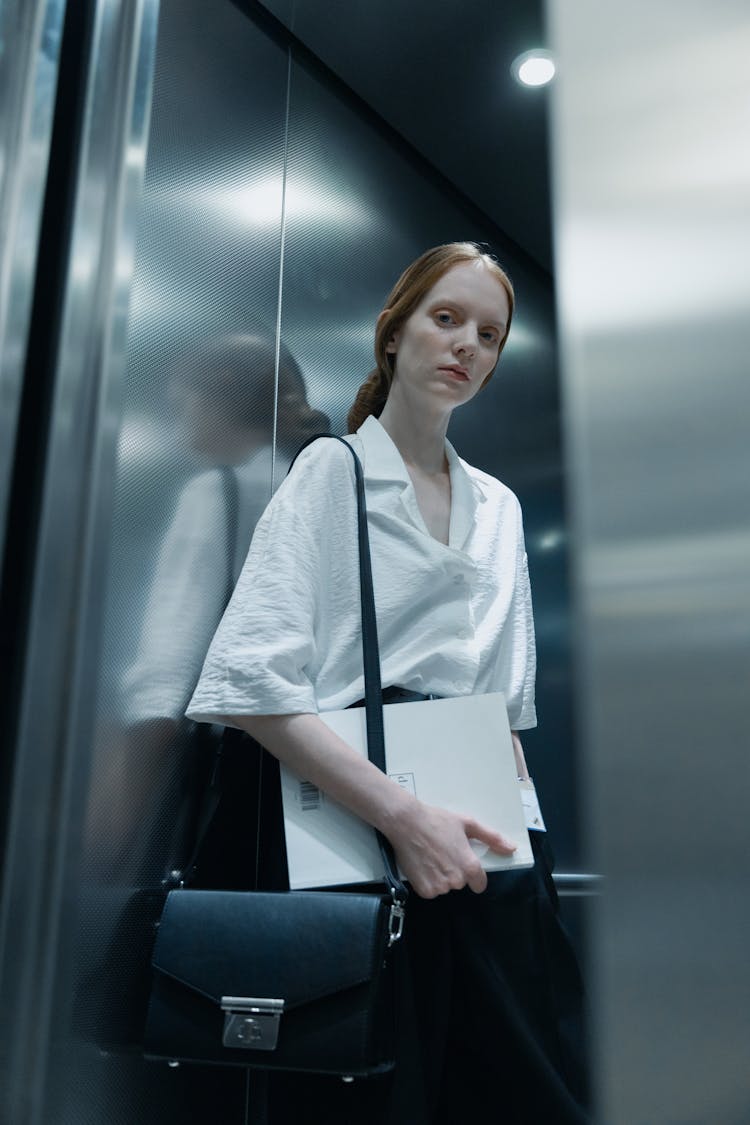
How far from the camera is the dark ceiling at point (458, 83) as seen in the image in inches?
64.8

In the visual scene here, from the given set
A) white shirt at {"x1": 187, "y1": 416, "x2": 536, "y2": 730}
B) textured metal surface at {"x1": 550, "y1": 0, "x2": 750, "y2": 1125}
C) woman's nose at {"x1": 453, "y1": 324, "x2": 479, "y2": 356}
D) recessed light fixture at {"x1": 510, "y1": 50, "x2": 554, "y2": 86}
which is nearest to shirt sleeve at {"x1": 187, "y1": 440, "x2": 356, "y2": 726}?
white shirt at {"x1": 187, "y1": 416, "x2": 536, "y2": 730}

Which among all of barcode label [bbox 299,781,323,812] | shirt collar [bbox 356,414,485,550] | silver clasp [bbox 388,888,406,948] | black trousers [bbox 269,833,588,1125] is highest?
shirt collar [bbox 356,414,485,550]

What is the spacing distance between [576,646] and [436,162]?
5.80ft

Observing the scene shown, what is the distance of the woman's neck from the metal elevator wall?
18cm

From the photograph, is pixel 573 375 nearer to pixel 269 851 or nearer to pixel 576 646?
pixel 576 646

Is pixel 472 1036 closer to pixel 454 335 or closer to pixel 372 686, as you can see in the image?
pixel 372 686

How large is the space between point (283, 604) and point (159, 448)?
26 centimetres

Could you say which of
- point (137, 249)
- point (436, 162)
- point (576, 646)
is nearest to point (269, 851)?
point (137, 249)

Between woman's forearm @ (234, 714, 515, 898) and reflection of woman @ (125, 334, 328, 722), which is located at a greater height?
reflection of woman @ (125, 334, 328, 722)

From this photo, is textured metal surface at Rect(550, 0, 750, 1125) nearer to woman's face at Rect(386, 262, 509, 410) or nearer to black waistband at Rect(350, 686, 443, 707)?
black waistband at Rect(350, 686, 443, 707)

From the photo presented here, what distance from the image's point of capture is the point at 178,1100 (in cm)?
111

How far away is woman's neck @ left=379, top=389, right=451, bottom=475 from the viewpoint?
1349mm

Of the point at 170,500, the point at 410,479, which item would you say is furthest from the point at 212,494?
the point at 410,479

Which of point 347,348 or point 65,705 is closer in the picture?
point 65,705
